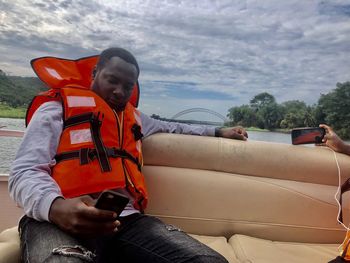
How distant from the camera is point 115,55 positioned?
1.71 m

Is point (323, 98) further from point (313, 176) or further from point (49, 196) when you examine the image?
point (49, 196)

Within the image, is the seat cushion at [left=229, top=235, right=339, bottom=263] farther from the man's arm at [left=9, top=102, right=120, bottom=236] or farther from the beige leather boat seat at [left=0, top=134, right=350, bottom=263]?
the man's arm at [left=9, top=102, right=120, bottom=236]

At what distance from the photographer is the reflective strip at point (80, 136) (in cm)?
141

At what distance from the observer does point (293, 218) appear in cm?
202

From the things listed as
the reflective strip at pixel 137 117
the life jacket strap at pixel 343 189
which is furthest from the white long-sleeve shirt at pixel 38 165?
the life jacket strap at pixel 343 189

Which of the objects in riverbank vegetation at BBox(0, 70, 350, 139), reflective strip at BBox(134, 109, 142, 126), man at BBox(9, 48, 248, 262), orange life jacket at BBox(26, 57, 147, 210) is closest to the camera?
man at BBox(9, 48, 248, 262)

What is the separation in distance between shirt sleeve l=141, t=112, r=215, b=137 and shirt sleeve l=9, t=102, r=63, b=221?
0.74 m

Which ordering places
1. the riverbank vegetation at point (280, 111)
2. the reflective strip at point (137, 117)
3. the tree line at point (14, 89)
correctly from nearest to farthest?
the reflective strip at point (137, 117), the tree line at point (14, 89), the riverbank vegetation at point (280, 111)

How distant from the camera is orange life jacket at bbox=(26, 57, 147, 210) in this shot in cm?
135

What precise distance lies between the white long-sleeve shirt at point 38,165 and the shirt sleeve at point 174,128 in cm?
74

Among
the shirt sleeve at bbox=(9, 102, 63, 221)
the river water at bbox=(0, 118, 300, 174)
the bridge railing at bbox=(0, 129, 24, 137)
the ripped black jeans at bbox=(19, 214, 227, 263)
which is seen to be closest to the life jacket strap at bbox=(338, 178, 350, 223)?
the river water at bbox=(0, 118, 300, 174)

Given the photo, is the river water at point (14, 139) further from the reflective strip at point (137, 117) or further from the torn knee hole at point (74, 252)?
the torn knee hole at point (74, 252)

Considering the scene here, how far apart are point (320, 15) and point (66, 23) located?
2021 mm

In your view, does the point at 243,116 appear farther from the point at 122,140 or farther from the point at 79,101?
the point at 79,101
